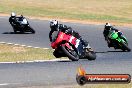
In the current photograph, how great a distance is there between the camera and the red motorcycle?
17.1 meters

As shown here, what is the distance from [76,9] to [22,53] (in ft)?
68.9

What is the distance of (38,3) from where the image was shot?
44.8m

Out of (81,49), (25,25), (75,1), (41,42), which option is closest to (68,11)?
(75,1)

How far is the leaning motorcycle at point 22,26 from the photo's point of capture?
26375 millimetres

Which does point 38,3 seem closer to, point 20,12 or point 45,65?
point 20,12

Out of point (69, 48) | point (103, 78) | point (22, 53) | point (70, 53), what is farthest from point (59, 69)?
point (103, 78)

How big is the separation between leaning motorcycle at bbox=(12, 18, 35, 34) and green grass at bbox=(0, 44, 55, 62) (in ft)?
12.9

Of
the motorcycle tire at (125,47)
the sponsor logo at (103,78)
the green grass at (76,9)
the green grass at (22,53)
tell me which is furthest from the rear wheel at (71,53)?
the green grass at (76,9)

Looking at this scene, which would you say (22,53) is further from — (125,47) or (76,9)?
(76,9)

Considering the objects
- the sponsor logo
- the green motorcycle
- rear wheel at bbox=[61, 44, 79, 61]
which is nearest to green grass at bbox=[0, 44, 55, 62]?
rear wheel at bbox=[61, 44, 79, 61]

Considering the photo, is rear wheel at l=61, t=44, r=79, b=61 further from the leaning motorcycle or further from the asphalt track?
the leaning motorcycle

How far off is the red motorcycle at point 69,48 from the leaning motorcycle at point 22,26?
8767 millimetres

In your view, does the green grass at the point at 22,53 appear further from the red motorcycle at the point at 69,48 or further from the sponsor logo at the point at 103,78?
the sponsor logo at the point at 103,78

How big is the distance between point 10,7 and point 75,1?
28.7 feet
